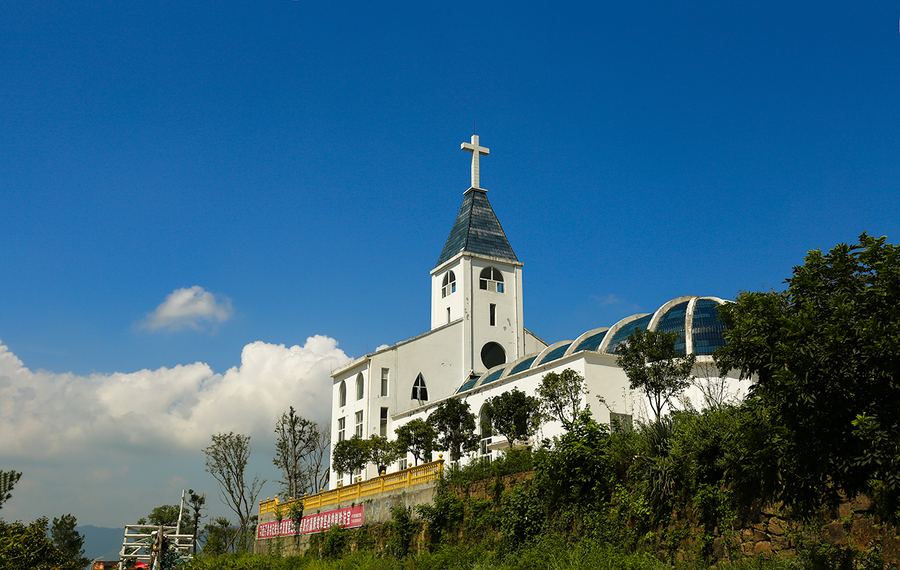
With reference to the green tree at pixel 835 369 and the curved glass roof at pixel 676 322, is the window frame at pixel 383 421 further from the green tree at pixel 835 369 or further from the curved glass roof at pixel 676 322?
the green tree at pixel 835 369

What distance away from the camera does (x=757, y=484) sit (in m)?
11.8

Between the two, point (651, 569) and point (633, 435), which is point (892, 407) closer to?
point (651, 569)

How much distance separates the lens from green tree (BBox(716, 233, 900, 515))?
780 cm

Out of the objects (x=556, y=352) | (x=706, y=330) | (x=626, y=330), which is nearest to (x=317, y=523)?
(x=556, y=352)

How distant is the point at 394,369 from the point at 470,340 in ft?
16.0

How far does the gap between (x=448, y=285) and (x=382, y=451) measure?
13.3 metres

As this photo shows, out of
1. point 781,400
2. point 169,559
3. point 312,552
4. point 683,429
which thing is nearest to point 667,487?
point 683,429

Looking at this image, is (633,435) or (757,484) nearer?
(757,484)

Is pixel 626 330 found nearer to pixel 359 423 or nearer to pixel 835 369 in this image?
pixel 359 423

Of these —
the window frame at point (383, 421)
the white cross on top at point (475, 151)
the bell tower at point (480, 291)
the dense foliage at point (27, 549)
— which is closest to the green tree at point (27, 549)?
the dense foliage at point (27, 549)

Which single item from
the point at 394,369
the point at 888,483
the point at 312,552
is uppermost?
the point at 394,369

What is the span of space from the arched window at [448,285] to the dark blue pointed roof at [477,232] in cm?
123

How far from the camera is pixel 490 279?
1725 inches

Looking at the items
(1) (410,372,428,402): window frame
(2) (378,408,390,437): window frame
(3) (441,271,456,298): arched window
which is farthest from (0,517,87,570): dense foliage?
(3) (441,271,456,298): arched window
